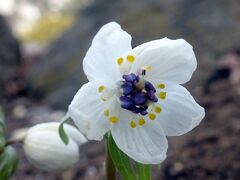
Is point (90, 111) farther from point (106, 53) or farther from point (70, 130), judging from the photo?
point (70, 130)

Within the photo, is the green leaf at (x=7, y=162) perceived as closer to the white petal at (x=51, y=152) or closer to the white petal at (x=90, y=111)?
the white petal at (x=51, y=152)

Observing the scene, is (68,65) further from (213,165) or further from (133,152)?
(133,152)

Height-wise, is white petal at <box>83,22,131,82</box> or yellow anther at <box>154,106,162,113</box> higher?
white petal at <box>83,22,131,82</box>

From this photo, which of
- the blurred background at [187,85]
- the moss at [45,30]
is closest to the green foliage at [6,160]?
the blurred background at [187,85]

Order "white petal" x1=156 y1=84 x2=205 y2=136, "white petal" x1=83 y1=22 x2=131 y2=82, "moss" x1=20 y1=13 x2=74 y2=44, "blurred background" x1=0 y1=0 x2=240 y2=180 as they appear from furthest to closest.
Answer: "moss" x1=20 y1=13 x2=74 y2=44, "blurred background" x1=0 y1=0 x2=240 y2=180, "white petal" x1=156 y1=84 x2=205 y2=136, "white petal" x1=83 y1=22 x2=131 y2=82

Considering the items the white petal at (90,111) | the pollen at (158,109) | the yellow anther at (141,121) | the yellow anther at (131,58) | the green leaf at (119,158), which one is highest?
the yellow anther at (131,58)

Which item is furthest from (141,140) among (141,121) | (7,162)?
(7,162)

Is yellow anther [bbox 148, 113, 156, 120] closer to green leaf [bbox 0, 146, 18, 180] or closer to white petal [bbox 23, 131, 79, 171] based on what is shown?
white petal [bbox 23, 131, 79, 171]

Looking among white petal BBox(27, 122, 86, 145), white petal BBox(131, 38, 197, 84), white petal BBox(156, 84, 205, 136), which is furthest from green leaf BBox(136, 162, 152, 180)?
white petal BBox(27, 122, 86, 145)
